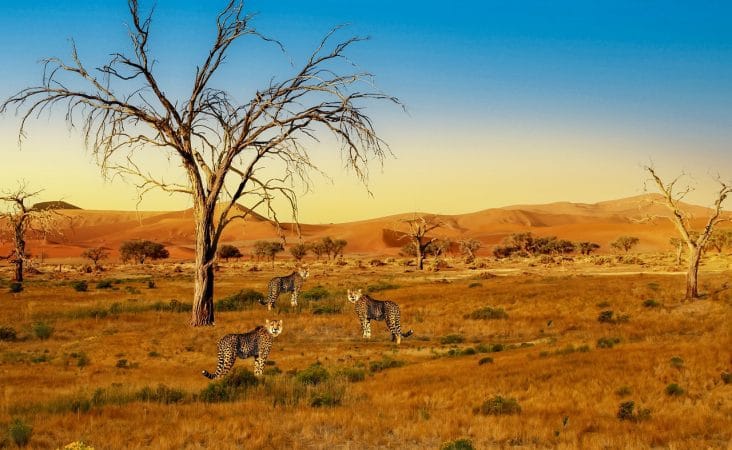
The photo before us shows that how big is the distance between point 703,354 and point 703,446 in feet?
25.9

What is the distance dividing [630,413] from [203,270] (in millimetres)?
19268

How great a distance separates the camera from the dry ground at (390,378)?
37.3 feet

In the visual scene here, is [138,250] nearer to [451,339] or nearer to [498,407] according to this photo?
[451,339]

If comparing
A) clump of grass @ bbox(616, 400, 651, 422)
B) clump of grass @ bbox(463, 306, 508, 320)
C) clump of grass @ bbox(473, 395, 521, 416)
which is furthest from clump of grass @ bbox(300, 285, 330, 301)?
clump of grass @ bbox(616, 400, 651, 422)

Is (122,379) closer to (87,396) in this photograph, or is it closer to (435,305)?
(87,396)

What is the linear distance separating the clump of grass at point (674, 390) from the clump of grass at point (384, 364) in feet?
26.8

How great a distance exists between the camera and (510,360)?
19188mm

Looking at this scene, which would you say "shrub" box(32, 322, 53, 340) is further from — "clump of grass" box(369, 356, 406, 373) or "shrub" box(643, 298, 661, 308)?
"shrub" box(643, 298, 661, 308)

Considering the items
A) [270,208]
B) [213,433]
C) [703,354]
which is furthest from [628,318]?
[213,433]

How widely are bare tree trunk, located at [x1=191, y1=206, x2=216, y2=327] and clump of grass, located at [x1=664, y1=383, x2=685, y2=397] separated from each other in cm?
1874

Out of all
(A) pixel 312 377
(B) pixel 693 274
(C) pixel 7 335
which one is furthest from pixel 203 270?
(B) pixel 693 274

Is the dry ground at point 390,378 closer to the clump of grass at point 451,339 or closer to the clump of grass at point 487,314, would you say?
the clump of grass at point 451,339

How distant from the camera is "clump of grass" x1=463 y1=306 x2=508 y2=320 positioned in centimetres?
3077

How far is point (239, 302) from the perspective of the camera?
118 ft
